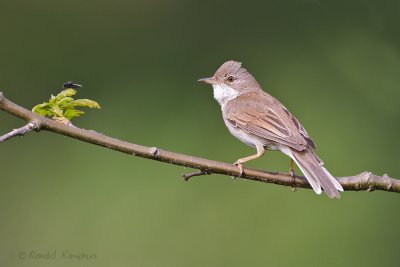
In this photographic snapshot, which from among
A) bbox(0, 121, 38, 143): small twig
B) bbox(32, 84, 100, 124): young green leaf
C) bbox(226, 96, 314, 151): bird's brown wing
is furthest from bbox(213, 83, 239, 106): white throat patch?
bbox(0, 121, 38, 143): small twig

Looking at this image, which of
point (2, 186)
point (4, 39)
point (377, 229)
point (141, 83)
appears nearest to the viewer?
point (377, 229)

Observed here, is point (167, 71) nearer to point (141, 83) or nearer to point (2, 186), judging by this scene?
point (141, 83)

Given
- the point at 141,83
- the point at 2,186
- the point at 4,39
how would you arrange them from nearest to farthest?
the point at 2,186 → the point at 141,83 → the point at 4,39

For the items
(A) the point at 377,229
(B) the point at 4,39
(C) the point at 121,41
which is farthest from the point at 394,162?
(B) the point at 4,39

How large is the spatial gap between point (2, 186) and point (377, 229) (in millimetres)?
3413

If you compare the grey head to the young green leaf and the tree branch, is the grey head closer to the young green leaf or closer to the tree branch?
the tree branch

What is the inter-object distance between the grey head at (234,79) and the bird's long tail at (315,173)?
132 cm

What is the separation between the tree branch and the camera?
3102 millimetres

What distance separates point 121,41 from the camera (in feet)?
25.6

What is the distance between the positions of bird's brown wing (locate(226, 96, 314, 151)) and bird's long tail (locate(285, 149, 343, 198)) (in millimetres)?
58

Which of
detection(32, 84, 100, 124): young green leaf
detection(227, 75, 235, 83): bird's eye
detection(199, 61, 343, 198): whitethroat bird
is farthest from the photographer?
detection(227, 75, 235, 83): bird's eye

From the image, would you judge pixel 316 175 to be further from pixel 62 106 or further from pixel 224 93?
pixel 224 93

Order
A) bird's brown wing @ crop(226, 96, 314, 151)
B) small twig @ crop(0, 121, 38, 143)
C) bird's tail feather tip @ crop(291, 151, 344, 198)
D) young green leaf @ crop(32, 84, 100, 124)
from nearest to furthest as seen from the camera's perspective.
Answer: small twig @ crop(0, 121, 38, 143) → young green leaf @ crop(32, 84, 100, 124) → bird's tail feather tip @ crop(291, 151, 344, 198) → bird's brown wing @ crop(226, 96, 314, 151)

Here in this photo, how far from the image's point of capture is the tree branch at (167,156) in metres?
3.10
